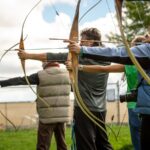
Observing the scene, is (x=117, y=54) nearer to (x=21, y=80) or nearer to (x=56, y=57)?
(x=56, y=57)

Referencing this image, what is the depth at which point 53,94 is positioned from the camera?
541 cm

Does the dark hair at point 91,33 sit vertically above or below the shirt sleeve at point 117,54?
above

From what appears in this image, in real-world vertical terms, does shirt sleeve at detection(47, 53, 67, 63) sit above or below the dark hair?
below

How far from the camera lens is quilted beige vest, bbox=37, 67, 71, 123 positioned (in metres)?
5.39

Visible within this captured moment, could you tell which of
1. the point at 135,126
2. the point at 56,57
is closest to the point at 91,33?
the point at 56,57

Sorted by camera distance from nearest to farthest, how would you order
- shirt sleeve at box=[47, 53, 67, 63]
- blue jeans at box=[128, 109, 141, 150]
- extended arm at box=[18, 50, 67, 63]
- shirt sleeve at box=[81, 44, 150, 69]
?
shirt sleeve at box=[81, 44, 150, 69] < extended arm at box=[18, 50, 67, 63] < shirt sleeve at box=[47, 53, 67, 63] < blue jeans at box=[128, 109, 141, 150]

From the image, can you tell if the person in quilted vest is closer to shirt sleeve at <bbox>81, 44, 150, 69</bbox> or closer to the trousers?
the trousers

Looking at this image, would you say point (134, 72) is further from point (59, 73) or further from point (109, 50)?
point (59, 73)

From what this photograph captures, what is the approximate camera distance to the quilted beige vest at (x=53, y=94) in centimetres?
539

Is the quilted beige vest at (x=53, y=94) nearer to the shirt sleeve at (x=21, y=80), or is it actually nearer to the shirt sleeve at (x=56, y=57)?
the shirt sleeve at (x=21, y=80)

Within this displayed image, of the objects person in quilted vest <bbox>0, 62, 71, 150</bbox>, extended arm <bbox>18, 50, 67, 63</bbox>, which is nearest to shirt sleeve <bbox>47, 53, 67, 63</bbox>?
extended arm <bbox>18, 50, 67, 63</bbox>

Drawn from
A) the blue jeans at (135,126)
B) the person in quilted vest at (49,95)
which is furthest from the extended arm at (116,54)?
the person in quilted vest at (49,95)

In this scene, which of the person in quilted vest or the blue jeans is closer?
the blue jeans

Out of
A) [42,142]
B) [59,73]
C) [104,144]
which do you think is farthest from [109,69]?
[42,142]
